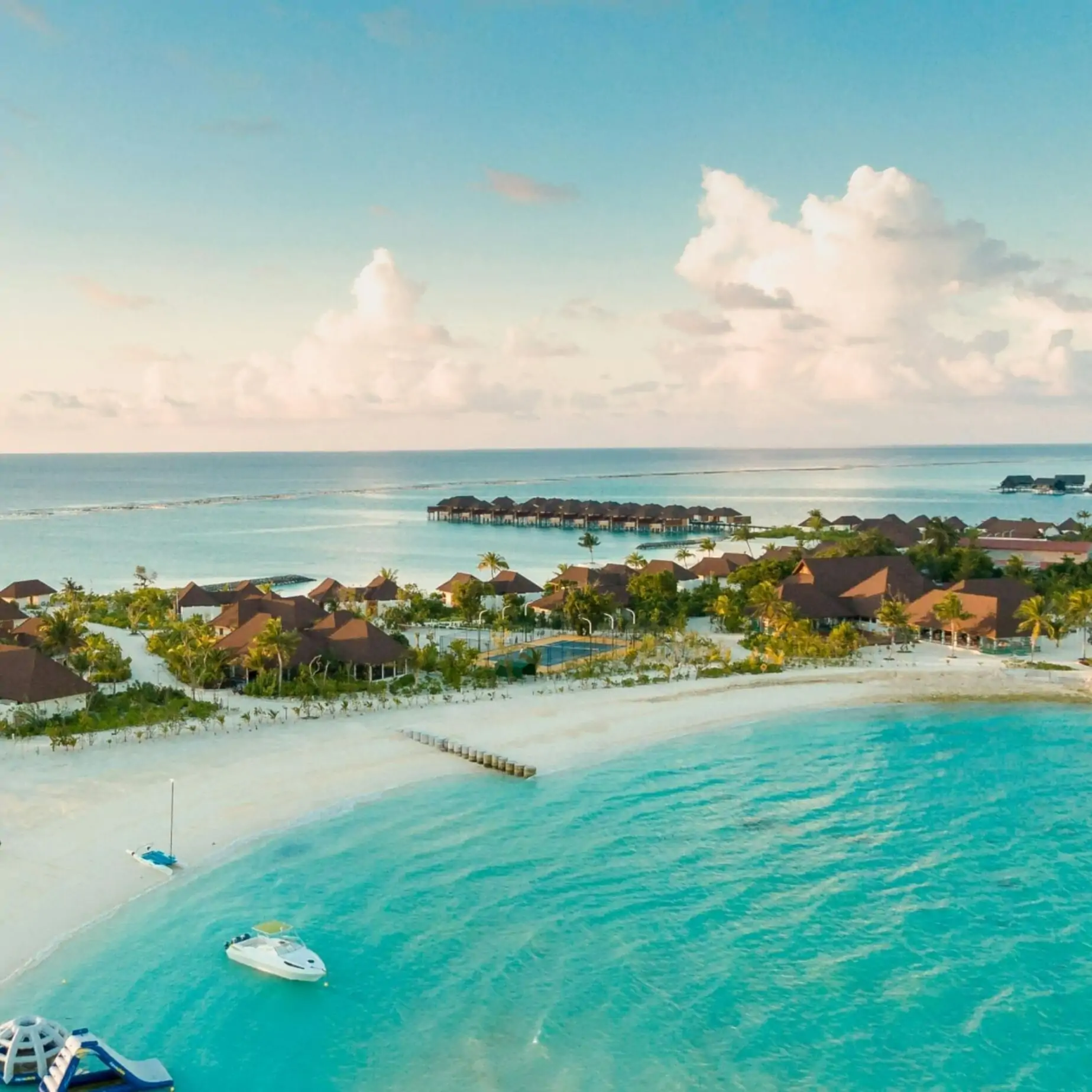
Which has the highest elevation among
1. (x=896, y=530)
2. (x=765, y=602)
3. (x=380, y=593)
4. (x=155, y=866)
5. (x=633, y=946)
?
(x=896, y=530)

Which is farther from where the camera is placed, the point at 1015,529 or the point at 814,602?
the point at 1015,529

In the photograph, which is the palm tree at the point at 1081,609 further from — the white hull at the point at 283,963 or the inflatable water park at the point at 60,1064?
the inflatable water park at the point at 60,1064

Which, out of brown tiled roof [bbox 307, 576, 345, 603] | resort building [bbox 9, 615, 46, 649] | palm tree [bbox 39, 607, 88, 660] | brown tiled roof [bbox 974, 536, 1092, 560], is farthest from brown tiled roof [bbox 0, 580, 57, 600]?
brown tiled roof [bbox 974, 536, 1092, 560]

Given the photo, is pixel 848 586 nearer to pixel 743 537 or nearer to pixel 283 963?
pixel 743 537

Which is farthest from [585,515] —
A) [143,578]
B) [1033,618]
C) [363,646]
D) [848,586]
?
[363,646]

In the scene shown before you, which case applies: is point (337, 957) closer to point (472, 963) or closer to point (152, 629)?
point (472, 963)

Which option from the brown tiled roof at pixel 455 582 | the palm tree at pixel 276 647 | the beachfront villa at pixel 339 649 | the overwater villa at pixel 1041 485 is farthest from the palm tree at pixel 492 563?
the overwater villa at pixel 1041 485

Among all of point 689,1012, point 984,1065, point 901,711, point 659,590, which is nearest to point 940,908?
point 984,1065
